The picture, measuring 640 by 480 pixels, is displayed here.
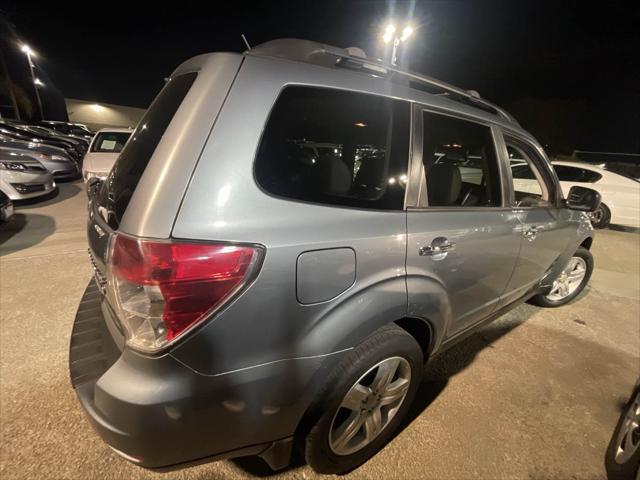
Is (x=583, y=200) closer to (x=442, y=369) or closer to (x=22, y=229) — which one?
(x=442, y=369)

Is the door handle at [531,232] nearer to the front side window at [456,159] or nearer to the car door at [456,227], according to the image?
the car door at [456,227]

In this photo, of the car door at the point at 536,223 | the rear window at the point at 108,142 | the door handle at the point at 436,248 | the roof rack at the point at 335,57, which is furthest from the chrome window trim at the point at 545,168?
the rear window at the point at 108,142

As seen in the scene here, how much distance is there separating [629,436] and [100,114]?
39969mm

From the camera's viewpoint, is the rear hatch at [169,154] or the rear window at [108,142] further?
the rear window at [108,142]

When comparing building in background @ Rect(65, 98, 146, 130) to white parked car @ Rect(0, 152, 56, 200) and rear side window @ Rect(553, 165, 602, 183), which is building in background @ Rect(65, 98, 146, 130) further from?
rear side window @ Rect(553, 165, 602, 183)

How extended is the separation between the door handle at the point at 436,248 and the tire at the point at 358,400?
15.7 inches

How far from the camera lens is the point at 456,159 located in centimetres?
249

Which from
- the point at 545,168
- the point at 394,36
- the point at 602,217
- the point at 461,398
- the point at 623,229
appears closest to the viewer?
the point at 461,398

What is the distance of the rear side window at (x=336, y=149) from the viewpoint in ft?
3.93

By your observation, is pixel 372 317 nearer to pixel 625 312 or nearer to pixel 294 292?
pixel 294 292

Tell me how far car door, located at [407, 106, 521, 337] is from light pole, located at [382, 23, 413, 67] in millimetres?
9208

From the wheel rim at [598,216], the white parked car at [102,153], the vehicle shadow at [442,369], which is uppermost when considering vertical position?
the white parked car at [102,153]

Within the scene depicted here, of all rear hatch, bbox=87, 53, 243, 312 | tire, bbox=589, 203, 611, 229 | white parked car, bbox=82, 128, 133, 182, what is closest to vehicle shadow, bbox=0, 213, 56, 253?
white parked car, bbox=82, 128, 133, 182

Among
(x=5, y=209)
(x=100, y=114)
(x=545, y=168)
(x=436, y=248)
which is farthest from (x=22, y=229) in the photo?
(x=100, y=114)
